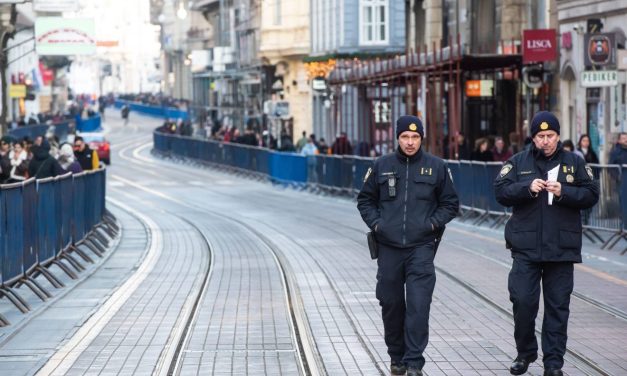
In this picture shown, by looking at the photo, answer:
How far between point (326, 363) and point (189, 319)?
3417 millimetres

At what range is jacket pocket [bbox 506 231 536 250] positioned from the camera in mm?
11242

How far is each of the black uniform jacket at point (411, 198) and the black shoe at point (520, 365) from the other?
103cm

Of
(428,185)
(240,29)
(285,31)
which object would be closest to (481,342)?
(428,185)

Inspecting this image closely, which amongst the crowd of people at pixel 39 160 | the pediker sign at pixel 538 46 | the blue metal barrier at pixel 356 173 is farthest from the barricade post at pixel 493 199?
the crowd of people at pixel 39 160

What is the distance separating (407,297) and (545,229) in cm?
105

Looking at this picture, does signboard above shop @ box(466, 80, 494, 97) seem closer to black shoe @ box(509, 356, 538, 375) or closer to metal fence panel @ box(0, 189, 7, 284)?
metal fence panel @ box(0, 189, 7, 284)

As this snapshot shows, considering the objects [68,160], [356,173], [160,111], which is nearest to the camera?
[68,160]

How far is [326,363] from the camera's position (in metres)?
12.4

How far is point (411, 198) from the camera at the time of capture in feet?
37.2

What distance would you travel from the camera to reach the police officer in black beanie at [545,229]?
11.1m

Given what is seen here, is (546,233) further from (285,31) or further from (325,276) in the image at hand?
(285,31)

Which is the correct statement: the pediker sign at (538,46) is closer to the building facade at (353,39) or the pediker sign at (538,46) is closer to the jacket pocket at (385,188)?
the jacket pocket at (385,188)

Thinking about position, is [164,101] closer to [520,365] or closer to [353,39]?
[353,39]

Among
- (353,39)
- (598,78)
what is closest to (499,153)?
(598,78)
